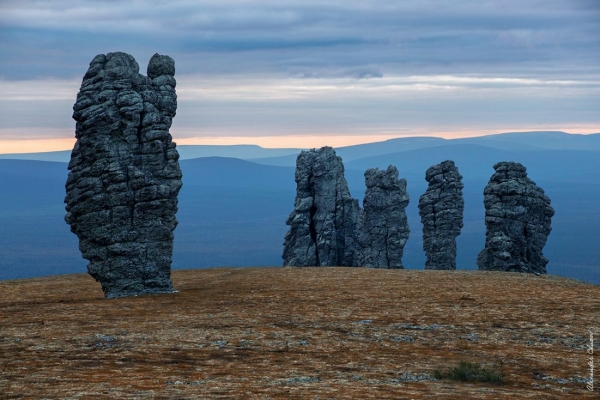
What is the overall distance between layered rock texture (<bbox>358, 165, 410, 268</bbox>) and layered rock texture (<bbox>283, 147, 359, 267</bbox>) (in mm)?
2050

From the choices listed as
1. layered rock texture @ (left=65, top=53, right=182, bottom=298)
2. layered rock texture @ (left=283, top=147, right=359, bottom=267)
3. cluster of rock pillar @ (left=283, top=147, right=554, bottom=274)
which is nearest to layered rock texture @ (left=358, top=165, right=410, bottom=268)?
cluster of rock pillar @ (left=283, top=147, right=554, bottom=274)

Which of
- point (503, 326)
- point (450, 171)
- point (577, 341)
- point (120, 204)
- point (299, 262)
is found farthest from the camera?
point (450, 171)

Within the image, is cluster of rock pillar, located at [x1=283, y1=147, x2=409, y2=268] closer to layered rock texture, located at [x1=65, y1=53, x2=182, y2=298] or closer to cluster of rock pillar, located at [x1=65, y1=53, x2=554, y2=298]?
cluster of rock pillar, located at [x1=65, y1=53, x2=554, y2=298]

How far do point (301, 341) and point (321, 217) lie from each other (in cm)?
7329

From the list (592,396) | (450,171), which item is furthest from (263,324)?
(450,171)

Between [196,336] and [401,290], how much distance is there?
22944 millimetres

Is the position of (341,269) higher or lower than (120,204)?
lower

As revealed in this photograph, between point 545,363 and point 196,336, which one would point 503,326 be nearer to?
point 545,363

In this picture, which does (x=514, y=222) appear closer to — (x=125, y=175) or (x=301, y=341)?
(x=125, y=175)

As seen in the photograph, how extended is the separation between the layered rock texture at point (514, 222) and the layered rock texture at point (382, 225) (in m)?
16.7

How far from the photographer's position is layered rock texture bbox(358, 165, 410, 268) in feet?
390

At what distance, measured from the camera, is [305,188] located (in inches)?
4651

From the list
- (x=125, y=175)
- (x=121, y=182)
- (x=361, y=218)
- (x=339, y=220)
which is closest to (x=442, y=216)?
(x=361, y=218)

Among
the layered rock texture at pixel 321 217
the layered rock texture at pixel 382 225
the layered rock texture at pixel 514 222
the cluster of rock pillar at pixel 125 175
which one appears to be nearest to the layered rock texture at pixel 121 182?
the cluster of rock pillar at pixel 125 175
